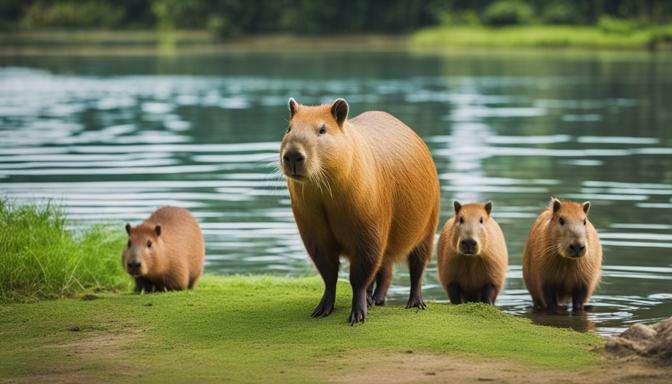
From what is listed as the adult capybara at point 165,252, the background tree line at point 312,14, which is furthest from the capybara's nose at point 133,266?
the background tree line at point 312,14

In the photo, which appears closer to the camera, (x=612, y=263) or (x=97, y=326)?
(x=97, y=326)

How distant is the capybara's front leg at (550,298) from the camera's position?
961cm

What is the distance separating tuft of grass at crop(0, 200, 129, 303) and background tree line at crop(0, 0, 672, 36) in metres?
63.5

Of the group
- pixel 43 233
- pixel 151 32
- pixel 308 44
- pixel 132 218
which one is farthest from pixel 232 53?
pixel 43 233

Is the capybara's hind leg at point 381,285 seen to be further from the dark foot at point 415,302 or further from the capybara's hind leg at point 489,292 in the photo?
the capybara's hind leg at point 489,292

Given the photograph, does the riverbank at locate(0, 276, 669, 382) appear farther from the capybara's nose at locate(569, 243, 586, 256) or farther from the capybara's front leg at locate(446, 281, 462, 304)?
the capybara's nose at locate(569, 243, 586, 256)

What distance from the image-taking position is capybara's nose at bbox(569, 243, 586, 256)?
912 cm

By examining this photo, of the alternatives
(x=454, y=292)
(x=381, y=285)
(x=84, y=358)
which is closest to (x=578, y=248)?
(x=454, y=292)

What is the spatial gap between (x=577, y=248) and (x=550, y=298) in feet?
2.14

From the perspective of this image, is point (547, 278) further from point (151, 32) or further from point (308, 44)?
point (151, 32)

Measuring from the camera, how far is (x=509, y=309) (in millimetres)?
9891

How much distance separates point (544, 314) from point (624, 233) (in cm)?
461

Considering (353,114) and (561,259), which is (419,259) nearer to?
(561,259)

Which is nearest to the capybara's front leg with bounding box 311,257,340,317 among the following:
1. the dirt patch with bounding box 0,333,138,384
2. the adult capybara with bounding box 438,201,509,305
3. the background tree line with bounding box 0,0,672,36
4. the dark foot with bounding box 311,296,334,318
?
the dark foot with bounding box 311,296,334,318
